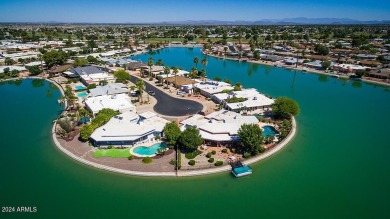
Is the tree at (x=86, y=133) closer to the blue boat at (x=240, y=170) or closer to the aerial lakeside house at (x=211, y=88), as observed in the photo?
the blue boat at (x=240, y=170)

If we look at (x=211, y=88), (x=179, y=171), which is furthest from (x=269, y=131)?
(x=211, y=88)

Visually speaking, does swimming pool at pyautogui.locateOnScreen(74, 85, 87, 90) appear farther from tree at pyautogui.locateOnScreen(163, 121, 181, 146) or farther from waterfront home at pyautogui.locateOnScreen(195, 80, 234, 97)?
tree at pyautogui.locateOnScreen(163, 121, 181, 146)

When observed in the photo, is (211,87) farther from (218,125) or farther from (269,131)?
(218,125)

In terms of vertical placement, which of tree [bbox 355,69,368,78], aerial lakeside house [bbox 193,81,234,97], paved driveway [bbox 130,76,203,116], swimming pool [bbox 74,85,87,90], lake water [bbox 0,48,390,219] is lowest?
lake water [bbox 0,48,390,219]

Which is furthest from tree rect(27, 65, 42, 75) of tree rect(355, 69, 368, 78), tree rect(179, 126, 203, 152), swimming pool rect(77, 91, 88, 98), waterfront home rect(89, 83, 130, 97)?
tree rect(355, 69, 368, 78)

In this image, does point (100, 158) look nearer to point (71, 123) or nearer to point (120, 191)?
point (120, 191)

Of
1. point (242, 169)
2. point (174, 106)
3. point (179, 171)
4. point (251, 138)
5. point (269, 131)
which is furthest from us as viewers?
point (174, 106)
